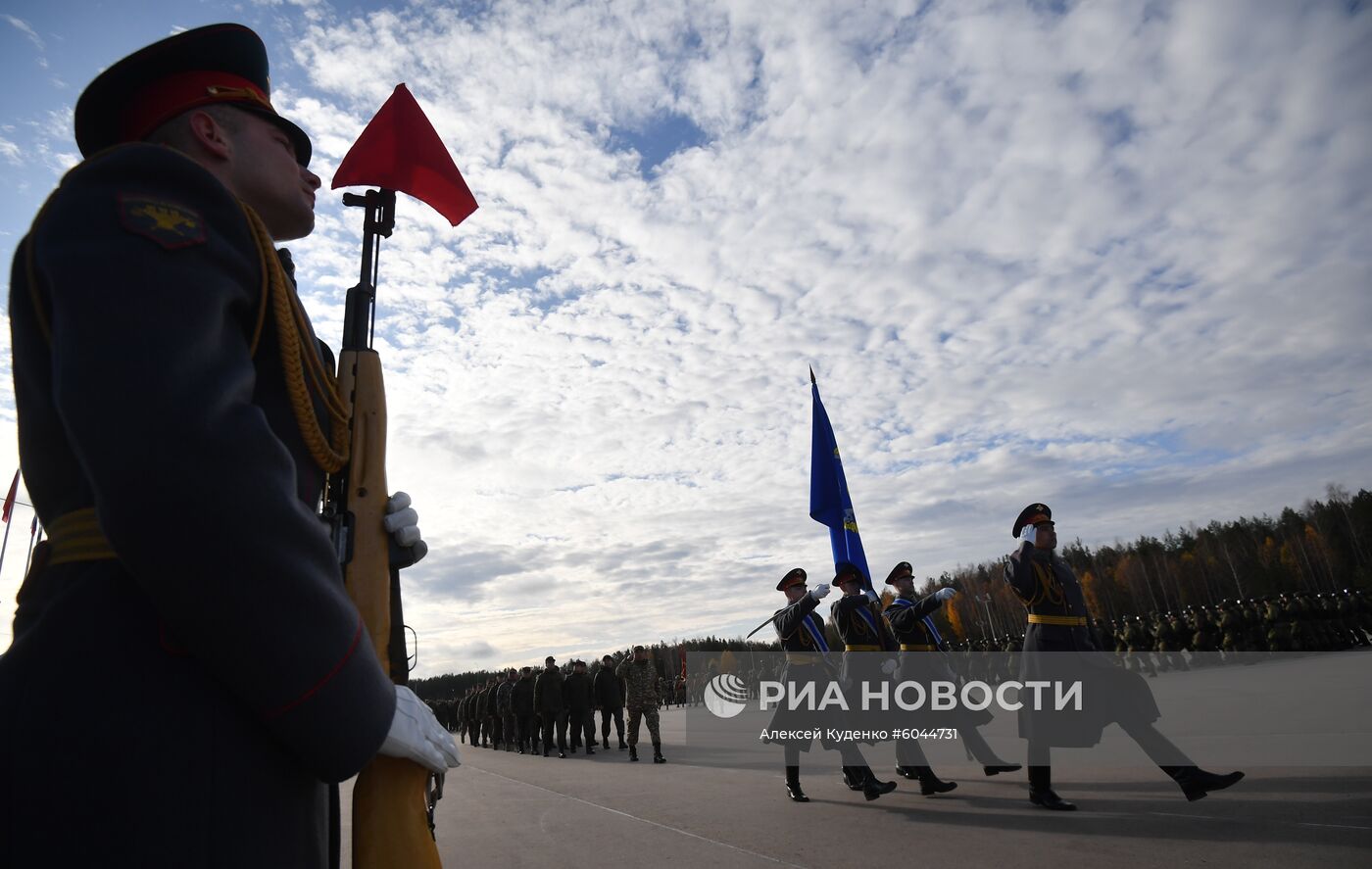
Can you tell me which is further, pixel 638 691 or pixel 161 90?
pixel 638 691

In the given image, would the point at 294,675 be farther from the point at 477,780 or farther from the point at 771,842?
the point at 477,780

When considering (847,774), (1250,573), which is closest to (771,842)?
(847,774)

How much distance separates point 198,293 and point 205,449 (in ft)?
0.85

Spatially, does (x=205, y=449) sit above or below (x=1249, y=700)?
above

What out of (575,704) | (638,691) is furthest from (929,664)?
(575,704)

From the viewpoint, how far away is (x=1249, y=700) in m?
11.5

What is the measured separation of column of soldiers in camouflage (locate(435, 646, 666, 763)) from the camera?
14609 millimetres

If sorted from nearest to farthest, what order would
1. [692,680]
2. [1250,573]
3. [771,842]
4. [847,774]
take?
[771,842] → [847,774] → [692,680] → [1250,573]

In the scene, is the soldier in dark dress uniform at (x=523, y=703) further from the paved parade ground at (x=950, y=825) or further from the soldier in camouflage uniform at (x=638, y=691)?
the paved parade ground at (x=950, y=825)

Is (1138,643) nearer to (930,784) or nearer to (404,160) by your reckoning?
(930,784)

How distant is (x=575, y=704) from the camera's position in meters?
19.2

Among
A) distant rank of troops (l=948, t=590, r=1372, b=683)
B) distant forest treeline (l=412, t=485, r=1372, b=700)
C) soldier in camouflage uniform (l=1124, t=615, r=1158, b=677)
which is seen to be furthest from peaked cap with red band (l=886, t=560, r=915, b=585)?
distant forest treeline (l=412, t=485, r=1372, b=700)

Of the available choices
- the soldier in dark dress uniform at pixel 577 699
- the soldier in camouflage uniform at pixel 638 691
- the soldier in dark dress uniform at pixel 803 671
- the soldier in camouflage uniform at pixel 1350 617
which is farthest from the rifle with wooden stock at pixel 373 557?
the soldier in camouflage uniform at pixel 1350 617

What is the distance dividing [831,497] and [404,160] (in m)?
9.07
